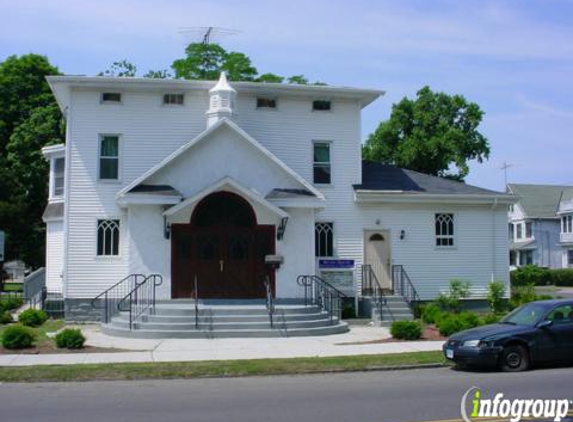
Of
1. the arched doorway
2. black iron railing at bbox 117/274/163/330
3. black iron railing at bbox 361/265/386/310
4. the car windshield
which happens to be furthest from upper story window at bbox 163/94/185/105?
the car windshield

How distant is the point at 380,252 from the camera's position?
27.2 metres

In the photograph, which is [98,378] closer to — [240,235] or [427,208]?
[240,235]

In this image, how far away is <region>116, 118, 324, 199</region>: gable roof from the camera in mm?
23500

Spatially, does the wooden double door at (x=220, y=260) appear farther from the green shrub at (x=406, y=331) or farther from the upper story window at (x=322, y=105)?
the green shrub at (x=406, y=331)

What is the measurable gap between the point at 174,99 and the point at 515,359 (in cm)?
1631

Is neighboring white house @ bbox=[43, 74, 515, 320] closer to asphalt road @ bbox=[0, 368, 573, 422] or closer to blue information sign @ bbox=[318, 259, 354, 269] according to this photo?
blue information sign @ bbox=[318, 259, 354, 269]

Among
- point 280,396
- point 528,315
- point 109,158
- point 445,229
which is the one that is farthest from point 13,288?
point 280,396

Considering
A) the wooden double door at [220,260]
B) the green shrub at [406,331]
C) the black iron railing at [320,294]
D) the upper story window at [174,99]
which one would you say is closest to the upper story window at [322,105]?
the upper story window at [174,99]

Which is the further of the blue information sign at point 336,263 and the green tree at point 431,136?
the green tree at point 431,136

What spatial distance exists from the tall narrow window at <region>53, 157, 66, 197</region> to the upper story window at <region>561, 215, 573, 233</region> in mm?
50545

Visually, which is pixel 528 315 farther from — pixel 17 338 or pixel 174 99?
pixel 174 99

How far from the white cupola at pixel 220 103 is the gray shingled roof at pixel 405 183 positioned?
5.64 meters

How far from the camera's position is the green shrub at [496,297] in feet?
87.6

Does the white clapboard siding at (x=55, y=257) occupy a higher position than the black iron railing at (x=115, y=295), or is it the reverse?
the white clapboard siding at (x=55, y=257)
